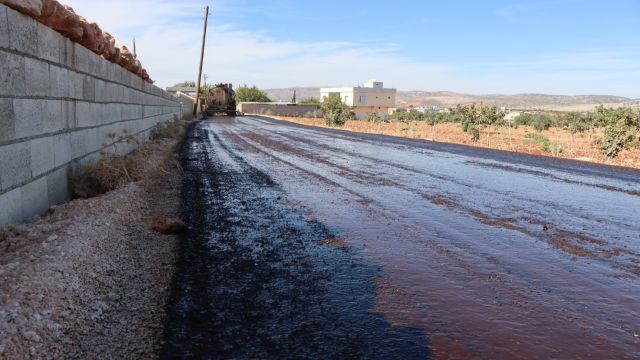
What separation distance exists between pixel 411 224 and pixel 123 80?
293 inches

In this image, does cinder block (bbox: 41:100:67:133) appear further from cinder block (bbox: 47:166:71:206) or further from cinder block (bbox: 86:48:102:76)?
cinder block (bbox: 86:48:102:76)

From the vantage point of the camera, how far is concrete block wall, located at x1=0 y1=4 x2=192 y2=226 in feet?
15.2

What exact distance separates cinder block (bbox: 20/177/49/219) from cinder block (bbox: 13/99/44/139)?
569mm

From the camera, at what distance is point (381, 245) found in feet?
20.9

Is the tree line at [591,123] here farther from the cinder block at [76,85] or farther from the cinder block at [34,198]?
the cinder block at [34,198]

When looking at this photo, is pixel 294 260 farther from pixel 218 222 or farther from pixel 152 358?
pixel 152 358

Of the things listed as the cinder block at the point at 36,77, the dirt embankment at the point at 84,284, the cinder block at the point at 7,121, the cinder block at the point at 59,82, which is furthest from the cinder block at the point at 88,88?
the cinder block at the point at 7,121

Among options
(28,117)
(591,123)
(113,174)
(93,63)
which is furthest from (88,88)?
(591,123)

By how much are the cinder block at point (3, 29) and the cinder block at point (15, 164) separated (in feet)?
3.19

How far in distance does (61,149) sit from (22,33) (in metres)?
1.77

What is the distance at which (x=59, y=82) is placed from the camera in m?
6.15

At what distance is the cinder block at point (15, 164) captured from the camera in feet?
14.9

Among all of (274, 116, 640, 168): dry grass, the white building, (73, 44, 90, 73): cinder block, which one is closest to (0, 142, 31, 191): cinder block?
(73, 44, 90, 73): cinder block

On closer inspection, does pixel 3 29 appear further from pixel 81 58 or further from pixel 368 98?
pixel 368 98
